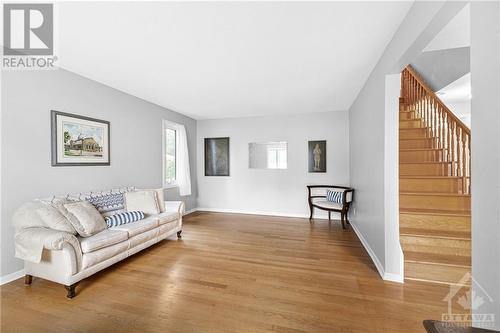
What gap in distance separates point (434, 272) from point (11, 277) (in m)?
4.52

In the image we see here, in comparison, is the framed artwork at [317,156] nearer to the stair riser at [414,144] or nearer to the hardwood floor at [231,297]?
the stair riser at [414,144]

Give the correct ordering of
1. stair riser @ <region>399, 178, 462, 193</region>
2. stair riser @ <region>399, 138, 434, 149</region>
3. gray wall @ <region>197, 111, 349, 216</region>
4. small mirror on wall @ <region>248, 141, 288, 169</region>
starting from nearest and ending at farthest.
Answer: stair riser @ <region>399, 178, 462, 193</region> → stair riser @ <region>399, 138, 434, 149</region> → gray wall @ <region>197, 111, 349, 216</region> → small mirror on wall @ <region>248, 141, 288, 169</region>

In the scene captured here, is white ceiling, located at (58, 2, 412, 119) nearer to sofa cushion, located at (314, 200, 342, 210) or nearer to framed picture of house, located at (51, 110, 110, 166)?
framed picture of house, located at (51, 110, 110, 166)

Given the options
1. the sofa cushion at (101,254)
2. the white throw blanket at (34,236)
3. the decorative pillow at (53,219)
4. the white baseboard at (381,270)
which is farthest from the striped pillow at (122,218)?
the white baseboard at (381,270)

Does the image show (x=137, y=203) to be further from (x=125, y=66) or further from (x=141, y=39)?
(x=141, y=39)

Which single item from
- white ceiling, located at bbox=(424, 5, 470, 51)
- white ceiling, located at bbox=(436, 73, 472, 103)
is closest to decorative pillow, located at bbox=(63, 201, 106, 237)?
white ceiling, located at bbox=(424, 5, 470, 51)

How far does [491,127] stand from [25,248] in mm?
3571

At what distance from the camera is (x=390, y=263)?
7.27 feet

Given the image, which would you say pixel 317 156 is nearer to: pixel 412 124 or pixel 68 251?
pixel 412 124

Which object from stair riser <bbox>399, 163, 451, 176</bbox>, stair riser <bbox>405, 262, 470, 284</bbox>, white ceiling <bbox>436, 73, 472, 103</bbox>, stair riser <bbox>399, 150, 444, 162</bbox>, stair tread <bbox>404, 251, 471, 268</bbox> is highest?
white ceiling <bbox>436, 73, 472, 103</bbox>

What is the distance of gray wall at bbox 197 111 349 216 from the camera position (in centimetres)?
487

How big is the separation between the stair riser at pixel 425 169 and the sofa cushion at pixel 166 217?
12.0ft

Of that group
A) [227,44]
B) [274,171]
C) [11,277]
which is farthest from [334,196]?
[11,277]

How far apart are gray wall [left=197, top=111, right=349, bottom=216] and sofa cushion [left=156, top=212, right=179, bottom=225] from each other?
87.4 inches
